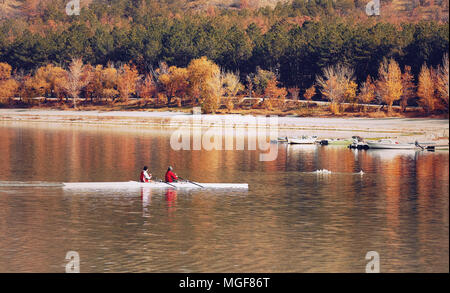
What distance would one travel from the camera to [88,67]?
174 meters

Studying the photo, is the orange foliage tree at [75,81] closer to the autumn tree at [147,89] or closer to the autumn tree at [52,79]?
the autumn tree at [52,79]

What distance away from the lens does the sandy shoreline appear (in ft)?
348

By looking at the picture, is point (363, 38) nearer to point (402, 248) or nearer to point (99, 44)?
point (99, 44)

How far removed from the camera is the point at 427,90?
117m

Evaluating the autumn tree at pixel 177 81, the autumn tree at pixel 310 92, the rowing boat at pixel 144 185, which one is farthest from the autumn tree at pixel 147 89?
the rowing boat at pixel 144 185

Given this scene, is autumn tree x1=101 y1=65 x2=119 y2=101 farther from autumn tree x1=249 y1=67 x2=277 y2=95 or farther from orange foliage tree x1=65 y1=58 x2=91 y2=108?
autumn tree x1=249 y1=67 x2=277 y2=95

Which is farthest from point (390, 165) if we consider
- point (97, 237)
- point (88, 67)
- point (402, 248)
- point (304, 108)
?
point (88, 67)

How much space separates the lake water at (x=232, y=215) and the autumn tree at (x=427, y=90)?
31.4m

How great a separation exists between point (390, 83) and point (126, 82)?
6398 cm

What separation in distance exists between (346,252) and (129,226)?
1473 cm

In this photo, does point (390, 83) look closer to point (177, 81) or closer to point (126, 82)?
point (177, 81)

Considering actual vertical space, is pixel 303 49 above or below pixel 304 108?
above

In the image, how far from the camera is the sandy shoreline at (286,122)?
348 ft
